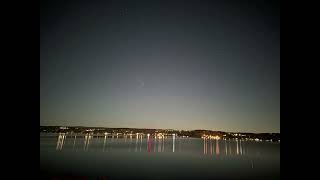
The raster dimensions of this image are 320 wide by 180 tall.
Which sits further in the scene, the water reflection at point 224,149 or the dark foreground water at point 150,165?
the water reflection at point 224,149

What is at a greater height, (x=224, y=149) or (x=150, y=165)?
(x=150, y=165)

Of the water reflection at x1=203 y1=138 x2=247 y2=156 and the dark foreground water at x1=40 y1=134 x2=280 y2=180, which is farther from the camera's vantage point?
the water reflection at x1=203 y1=138 x2=247 y2=156

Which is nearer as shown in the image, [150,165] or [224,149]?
[150,165]

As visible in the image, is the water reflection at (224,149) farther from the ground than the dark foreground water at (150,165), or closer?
closer

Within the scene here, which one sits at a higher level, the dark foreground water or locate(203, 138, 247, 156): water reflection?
the dark foreground water
